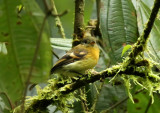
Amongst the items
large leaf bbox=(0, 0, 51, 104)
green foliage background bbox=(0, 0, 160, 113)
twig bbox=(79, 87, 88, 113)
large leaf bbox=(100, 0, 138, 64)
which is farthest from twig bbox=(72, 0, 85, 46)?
large leaf bbox=(0, 0, 51, 104)

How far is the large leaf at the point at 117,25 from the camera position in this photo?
216 cm

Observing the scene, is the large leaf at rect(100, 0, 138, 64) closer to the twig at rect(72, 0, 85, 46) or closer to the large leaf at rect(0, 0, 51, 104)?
the twig at rect(72, 0, 85, 46)

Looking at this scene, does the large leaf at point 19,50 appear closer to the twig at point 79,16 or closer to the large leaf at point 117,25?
the large leaf at point 117,25

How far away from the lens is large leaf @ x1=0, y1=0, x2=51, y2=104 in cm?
105

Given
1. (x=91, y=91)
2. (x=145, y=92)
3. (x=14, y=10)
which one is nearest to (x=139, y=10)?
(x=145, y=92)

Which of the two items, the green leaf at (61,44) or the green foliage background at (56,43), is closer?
the green foliage background at (56,43)

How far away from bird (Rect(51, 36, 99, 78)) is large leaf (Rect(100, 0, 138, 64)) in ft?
1.40

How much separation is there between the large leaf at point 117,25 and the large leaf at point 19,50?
1.06 metres

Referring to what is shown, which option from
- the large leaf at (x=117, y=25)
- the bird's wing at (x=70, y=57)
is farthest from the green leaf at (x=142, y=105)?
the bird's wing at (x=70, y=57)

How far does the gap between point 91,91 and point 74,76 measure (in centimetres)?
26

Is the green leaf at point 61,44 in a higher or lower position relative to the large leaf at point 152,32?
lower

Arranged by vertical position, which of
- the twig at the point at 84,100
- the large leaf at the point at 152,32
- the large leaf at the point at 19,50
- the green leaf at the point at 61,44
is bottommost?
the twig at the point at 84,100

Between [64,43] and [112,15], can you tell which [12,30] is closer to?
[112,15]

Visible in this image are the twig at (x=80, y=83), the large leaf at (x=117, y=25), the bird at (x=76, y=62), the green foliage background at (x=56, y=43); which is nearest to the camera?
the green foliage background at (x=56, y=43)
